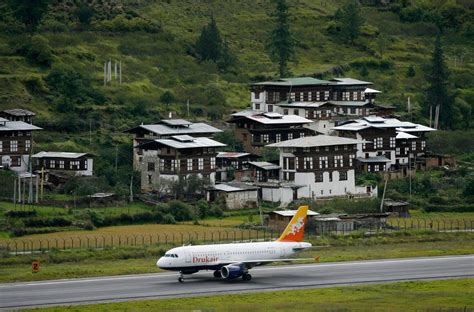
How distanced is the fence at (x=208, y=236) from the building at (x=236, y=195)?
14.9 m

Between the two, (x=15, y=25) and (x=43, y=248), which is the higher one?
(x=15, y=25)

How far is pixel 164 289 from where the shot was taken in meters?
89.1

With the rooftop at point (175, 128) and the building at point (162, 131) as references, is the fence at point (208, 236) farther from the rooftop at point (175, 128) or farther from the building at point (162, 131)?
the rooftop at point (175, 128)

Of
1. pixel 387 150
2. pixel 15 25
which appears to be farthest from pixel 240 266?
pixel 15 25

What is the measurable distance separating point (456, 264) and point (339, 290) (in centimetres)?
1481

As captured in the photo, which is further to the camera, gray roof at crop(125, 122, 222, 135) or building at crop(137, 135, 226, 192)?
gray roof at crop(125, 122, 222, 135)

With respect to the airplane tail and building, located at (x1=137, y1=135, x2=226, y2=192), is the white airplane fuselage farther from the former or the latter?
building, located at (x1=137, y1=135, x2=226, y2=192)

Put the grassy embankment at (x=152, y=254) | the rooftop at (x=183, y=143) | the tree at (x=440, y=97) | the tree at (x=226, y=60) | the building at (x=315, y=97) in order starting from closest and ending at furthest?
the grassy embankment at (x=152, y=254), the rooftop at (x=183, y=143), the building at (x=315, y=97), the tree at (x=440, y=97), the tree at (x=226, y=60)

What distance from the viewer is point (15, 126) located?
461 feet

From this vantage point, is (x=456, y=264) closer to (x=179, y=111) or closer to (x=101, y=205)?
(x=101, y=205)

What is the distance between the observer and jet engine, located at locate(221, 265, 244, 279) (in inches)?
3676

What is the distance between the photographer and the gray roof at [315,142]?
144m

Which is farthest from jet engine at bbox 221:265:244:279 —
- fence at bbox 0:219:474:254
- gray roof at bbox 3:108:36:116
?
gray roof at bbox 3:108:36:116

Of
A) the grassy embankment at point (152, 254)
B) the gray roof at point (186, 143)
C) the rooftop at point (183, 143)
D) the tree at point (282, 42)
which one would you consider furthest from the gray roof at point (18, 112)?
the tree at point (282, 42)
